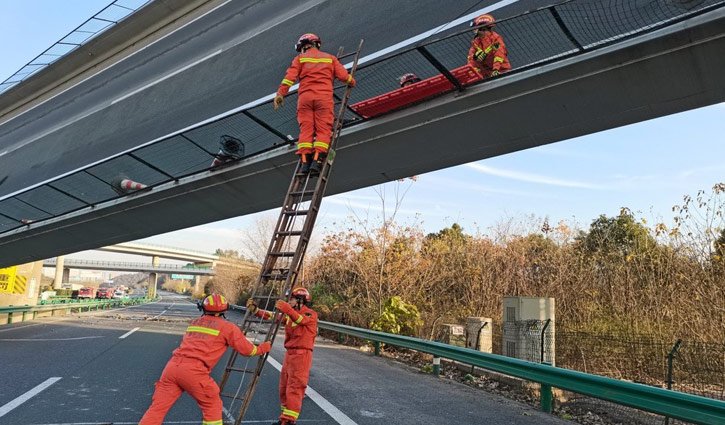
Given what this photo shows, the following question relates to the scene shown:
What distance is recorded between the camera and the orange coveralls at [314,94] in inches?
229

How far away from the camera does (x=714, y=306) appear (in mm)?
9820

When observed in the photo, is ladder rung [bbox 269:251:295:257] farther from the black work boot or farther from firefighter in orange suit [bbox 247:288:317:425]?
the black work boot

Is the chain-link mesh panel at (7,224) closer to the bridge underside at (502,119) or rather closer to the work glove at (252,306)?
the bridge underside at (502,119)

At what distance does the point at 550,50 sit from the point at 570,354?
7.19m

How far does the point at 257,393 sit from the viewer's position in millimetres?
7125

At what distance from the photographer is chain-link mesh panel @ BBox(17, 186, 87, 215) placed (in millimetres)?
11657

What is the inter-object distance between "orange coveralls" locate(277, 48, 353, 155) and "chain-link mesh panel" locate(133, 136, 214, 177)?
4190 mm

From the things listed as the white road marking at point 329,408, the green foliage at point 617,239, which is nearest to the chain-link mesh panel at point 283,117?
the white road marking at point 329,408

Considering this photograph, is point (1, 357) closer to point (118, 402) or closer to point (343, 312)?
point (118, 402)

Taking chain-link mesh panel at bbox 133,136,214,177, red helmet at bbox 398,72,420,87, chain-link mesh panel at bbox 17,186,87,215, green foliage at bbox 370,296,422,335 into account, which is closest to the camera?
red helmet at bbox 398,72,420,87

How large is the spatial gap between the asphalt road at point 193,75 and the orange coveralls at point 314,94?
3871mm

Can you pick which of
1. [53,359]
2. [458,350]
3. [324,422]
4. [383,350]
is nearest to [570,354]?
[458,350]

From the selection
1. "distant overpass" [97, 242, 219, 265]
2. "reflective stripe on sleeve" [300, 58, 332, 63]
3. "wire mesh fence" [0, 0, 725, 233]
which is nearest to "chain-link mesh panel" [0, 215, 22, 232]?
"wire mesh fence" [0, 0, 725, 233]

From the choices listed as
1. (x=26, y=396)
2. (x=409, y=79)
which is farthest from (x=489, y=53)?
(x=26, y=396)
